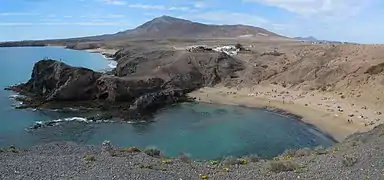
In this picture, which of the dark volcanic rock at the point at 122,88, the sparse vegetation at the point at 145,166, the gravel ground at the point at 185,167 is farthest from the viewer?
the dark volcanic rock at the point at 122,88

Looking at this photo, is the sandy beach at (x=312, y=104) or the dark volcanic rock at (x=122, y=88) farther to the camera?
the dark volcanic rock at (x=122, y=88)

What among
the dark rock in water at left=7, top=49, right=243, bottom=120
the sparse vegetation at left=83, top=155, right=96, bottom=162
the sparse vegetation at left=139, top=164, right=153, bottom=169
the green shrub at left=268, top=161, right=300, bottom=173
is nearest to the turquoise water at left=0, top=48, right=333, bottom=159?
the dark rock in water at left=7, top=49, right=243, bottom=120

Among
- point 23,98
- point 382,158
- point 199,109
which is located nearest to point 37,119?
A: point 23,98

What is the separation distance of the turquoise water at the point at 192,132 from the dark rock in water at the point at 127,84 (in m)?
3.93

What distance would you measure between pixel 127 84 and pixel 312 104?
21.6 meters

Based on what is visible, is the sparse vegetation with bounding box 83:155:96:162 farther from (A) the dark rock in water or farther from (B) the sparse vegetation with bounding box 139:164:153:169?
(A) the dark rock in water

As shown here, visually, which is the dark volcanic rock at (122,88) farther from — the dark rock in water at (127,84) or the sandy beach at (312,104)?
the sandy beach at (312,104)

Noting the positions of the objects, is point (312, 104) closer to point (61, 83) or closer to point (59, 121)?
point (59, 121)

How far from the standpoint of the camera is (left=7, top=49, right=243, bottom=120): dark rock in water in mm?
46438

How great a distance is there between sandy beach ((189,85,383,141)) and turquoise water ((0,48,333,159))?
1.70m

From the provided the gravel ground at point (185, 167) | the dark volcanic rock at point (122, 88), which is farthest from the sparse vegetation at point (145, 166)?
the dark volcanic rock at point (122, 88)

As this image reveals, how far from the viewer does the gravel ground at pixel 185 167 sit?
15148 mm

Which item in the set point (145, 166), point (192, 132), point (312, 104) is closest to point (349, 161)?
point (145, 166)

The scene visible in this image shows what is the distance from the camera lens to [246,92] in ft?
170
